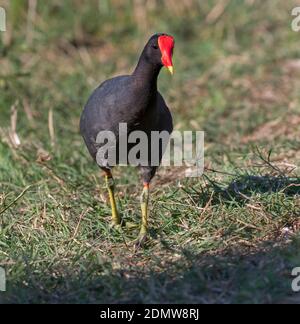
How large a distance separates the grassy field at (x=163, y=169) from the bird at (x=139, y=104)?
0.37 meters

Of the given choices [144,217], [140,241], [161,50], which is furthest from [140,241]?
[161,50]

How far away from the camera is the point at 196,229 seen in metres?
3.99

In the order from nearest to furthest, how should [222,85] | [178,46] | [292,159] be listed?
[292,159] < [222,85] < [178,46]

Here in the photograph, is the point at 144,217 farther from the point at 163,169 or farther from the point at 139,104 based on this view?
the point at 163,169

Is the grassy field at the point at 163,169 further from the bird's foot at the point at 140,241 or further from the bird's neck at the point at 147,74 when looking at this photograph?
the bird's neck at the point at 147,74

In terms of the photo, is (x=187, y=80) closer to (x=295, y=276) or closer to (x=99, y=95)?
(x=99, y=95)

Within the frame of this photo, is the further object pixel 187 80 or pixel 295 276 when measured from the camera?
pixel 187 80

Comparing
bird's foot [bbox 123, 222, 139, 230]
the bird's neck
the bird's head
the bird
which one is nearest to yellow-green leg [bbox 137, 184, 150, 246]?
the bird

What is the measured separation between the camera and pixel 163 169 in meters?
5.25

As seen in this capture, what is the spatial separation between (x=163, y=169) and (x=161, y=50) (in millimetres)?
1607

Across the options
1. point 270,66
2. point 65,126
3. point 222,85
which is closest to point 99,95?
point 65,126

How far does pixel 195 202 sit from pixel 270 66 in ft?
11.1

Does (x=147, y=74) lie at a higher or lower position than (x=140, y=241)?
higher
